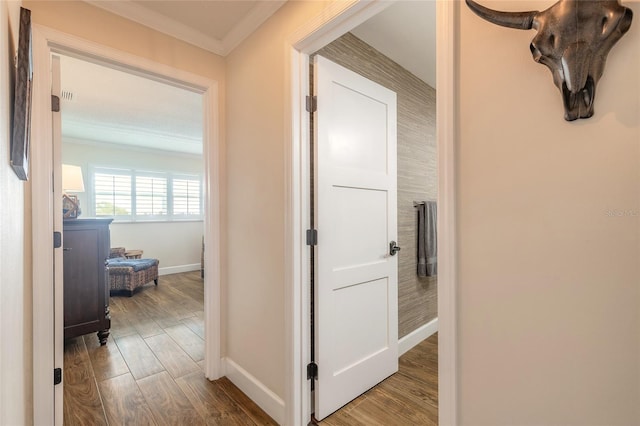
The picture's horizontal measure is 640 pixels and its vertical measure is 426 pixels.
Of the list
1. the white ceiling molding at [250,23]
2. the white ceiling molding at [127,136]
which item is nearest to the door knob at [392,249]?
the white ceiling molding at [250,23]

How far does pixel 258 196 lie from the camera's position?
1800 mm

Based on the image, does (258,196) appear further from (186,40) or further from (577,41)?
(577,41)

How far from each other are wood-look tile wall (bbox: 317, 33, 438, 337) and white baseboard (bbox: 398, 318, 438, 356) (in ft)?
0.15

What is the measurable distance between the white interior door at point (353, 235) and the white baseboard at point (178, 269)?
491 centimetres

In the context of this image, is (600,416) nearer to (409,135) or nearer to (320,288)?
(320,288)

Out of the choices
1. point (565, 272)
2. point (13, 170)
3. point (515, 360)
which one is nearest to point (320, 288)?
point (515, 360)

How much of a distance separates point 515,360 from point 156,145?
19.3 feet

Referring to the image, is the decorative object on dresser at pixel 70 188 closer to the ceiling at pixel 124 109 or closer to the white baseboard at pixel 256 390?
the ceiling at pixel 124 109

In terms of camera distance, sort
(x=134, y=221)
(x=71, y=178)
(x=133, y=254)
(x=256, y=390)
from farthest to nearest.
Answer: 1. (x=134, y=221)
2. (x=133, y=254)
3. (x=71, y=178)
4. (x=256, y=390)

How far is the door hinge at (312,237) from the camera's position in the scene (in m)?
1.60

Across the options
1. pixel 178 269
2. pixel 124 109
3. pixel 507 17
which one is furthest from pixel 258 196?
pixel 178 269

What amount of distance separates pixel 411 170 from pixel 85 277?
118 inches

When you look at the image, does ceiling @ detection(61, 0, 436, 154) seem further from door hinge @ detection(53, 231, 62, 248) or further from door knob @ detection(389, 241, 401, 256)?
door knob @ detection(389, 241, 401, 256)

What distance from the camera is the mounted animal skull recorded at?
2.18 feet
